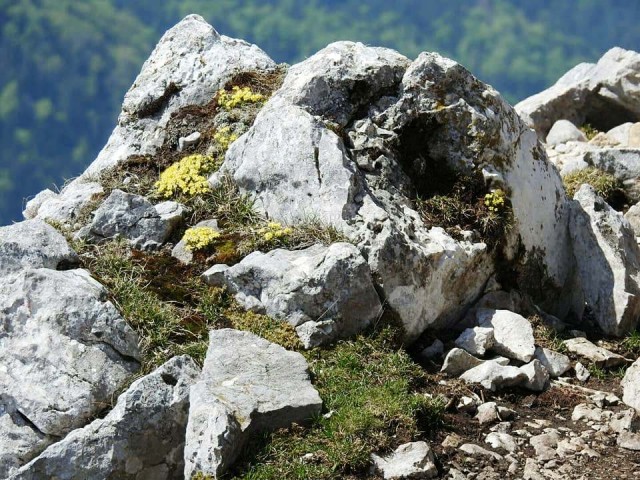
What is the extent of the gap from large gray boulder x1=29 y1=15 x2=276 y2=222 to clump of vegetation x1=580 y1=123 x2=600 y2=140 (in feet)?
34.3

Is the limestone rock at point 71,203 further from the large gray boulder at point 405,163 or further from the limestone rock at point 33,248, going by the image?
the large gray boulder at point 405,163

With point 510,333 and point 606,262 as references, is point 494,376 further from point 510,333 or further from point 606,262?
point 606,262

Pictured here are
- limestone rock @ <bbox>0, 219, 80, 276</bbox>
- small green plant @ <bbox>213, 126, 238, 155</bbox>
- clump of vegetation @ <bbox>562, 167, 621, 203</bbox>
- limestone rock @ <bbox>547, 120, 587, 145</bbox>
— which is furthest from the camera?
limestone rock @ <bbox>547, 120, 587, 145</bbox>

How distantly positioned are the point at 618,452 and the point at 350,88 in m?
7.23

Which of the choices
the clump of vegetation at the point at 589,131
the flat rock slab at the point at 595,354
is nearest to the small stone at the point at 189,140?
the flat rock slab at the point at 595,354

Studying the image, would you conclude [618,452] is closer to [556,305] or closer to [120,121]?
[556,305]

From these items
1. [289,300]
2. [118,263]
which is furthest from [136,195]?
[289,300]

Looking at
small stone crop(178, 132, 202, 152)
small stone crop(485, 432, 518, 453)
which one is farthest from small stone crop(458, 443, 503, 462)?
small stone crop(178, 132, 202, 152)

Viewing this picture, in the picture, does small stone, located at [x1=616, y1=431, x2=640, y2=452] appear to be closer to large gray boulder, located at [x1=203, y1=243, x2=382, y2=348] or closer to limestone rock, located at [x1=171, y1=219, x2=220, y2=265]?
large gray boulder, located at [x1=203, y1=243, x2=382, y2=348]

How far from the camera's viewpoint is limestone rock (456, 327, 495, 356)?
12922 mm

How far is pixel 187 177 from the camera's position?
48.5ft

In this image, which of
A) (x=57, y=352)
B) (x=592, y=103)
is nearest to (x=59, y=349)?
(x=57, y=352)

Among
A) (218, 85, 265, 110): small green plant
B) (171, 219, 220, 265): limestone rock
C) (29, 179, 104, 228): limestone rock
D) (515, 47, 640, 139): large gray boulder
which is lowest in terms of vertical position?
(171, 219, 220, 265): limestone rock

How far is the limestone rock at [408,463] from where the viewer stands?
9922 mm
